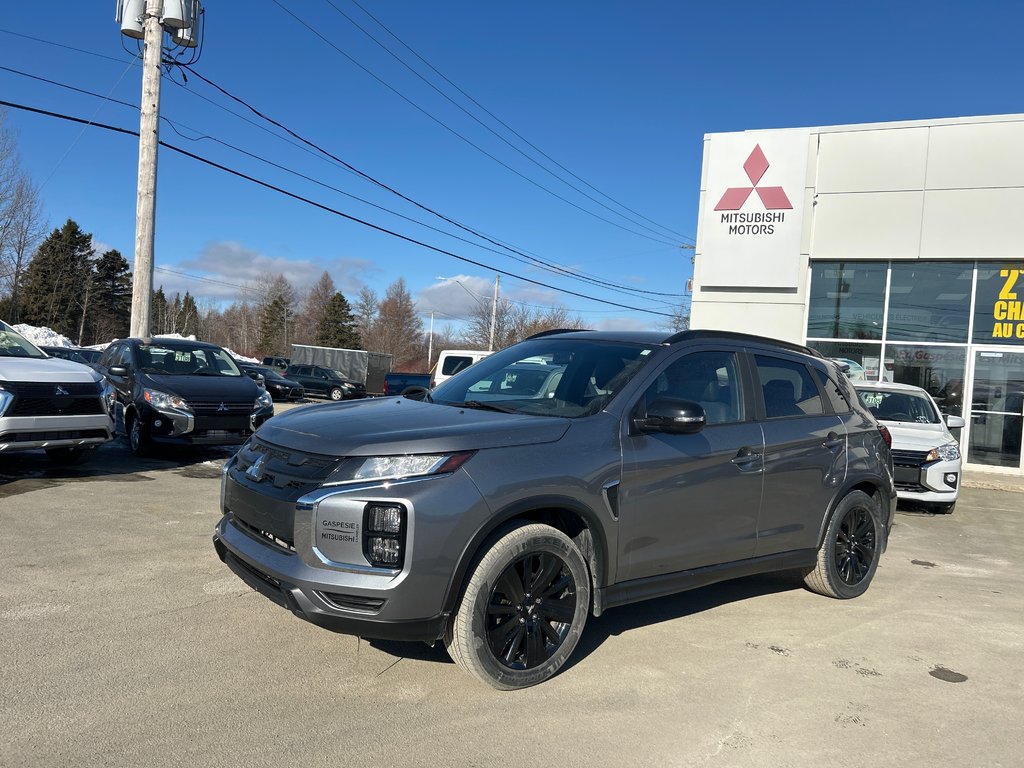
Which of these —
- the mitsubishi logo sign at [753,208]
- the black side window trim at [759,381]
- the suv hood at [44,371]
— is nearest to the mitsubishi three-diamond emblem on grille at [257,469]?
the black side window trim at [759,381]

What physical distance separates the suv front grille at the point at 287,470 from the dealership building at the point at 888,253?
43.0ft

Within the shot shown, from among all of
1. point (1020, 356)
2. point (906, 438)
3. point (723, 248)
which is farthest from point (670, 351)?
point (1020, 356)

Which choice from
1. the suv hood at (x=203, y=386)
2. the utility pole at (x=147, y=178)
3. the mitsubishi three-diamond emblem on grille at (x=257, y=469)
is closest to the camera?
the mitsubishi three-diamond emblem on grille at (x=257, y=469)

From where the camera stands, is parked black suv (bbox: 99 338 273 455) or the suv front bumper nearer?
the suv front bumper

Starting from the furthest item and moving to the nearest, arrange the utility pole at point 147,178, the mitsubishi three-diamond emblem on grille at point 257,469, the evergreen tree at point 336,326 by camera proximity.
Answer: the evergreen tree at point 336,326 → the utility pole at point 147,178 → the mitsubishi three-diamond emblem on grille at point 257,469

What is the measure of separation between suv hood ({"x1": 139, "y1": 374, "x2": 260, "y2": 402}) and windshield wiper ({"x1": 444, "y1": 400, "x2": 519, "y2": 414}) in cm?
628

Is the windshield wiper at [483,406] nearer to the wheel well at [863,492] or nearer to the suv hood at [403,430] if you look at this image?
the suv hood at [403,430]

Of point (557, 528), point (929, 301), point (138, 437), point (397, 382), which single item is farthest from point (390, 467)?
point (397, 382)

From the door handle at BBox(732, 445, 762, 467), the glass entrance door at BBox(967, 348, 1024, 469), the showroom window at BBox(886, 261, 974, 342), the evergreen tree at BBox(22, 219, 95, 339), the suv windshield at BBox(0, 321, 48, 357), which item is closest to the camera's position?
the door handle at BBox(732, 445, 762, 467)

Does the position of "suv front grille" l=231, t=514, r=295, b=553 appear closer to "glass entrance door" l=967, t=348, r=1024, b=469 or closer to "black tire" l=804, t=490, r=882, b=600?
"black tire" l=804, t=490, r=882, b=600

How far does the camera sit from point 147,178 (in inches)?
543

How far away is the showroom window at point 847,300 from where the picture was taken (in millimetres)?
15078

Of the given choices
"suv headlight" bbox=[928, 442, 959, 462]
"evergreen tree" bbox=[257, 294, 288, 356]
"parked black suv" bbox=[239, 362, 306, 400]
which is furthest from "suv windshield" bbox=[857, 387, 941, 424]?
"evergreen tree" bbox=[257, 294, 288, 356]

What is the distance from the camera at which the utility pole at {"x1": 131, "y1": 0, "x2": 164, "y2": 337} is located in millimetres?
13562
